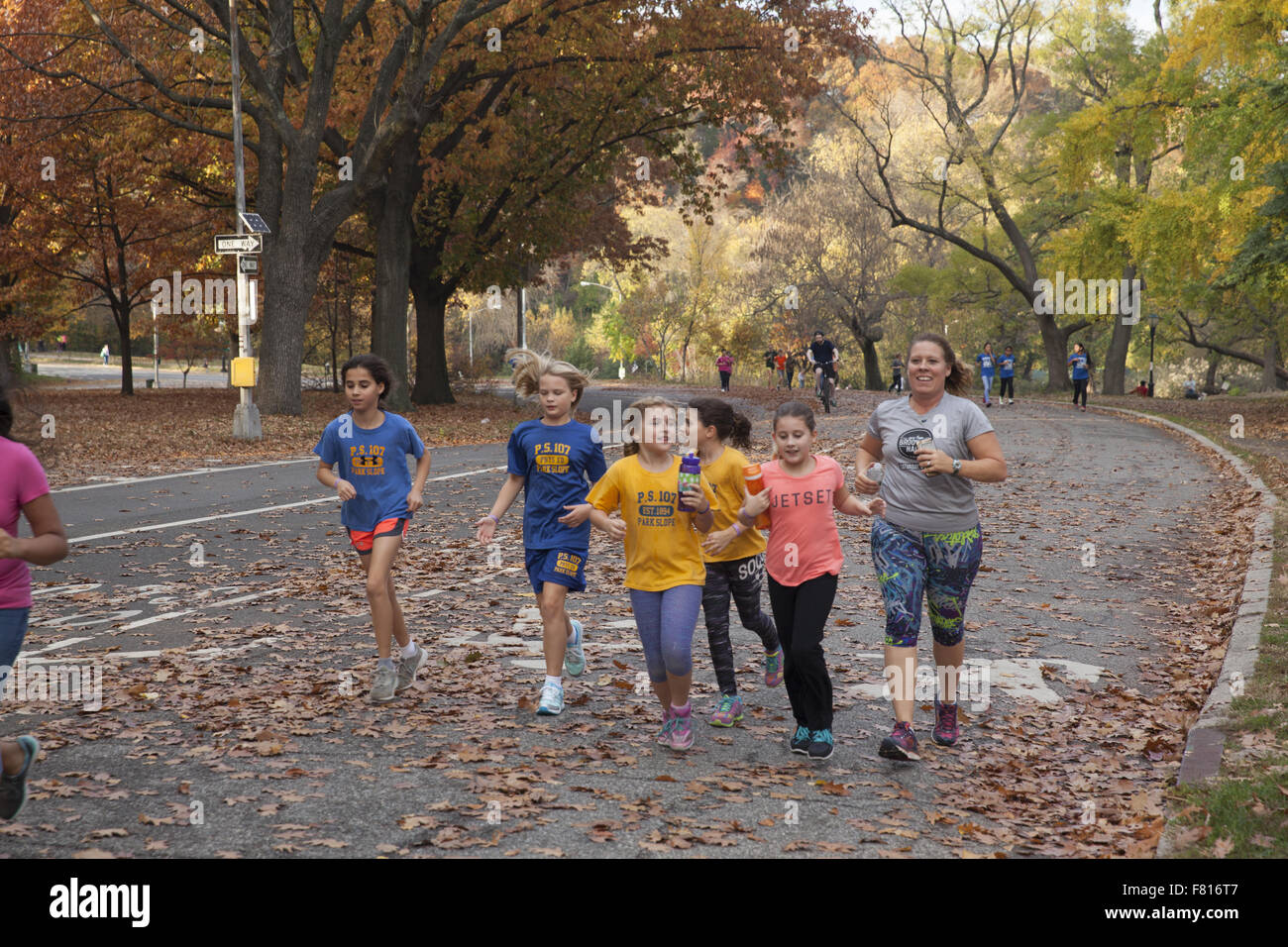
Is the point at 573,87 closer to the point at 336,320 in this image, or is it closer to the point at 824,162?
the point at 336,320

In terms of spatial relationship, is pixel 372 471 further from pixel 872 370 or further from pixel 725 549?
pixel 872 370

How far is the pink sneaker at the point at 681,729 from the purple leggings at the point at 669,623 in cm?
22

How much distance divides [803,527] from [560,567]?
1334mm

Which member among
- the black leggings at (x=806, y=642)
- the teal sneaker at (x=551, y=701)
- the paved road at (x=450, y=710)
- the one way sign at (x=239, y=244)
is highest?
the one way sign at (x=239, y=244)

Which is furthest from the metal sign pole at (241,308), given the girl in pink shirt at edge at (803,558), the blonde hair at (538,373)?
the girl in pink shirt at edge at (803,558)

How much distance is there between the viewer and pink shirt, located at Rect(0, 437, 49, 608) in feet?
13.8

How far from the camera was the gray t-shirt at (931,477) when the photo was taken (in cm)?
561

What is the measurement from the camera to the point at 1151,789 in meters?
5.36

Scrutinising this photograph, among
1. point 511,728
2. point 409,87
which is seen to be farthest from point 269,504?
point 409,87

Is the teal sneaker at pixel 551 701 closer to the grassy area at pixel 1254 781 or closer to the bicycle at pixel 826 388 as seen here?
the grassy area at pixel 1254 781

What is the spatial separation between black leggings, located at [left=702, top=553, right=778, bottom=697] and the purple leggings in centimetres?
57

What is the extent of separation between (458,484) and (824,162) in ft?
149

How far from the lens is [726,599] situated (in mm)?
6418

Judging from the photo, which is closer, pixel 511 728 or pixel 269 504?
pixel 511 728
